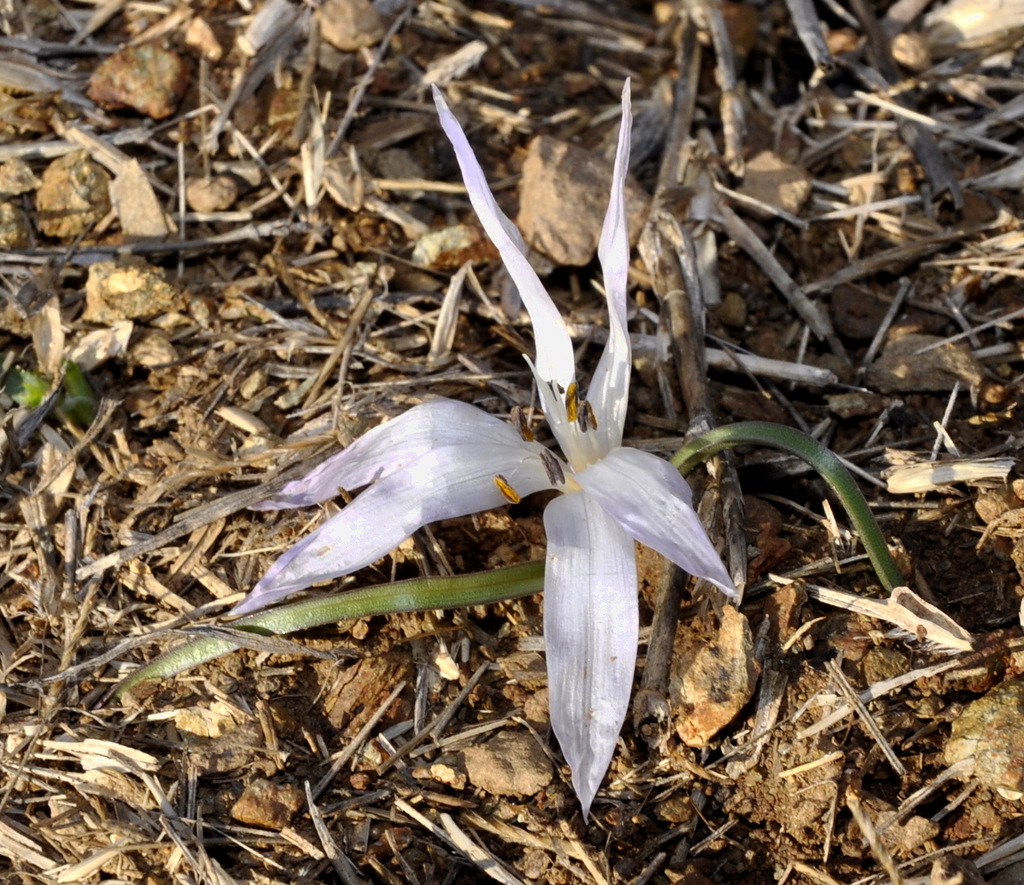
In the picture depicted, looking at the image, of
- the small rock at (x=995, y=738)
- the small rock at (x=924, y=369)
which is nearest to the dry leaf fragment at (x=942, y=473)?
the small rock at (x=924, y=369)

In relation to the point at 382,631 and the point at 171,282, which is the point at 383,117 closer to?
Result: the point at 171,282

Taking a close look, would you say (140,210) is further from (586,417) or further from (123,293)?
(586,417)

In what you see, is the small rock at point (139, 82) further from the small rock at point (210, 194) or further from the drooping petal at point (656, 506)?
the drooping petal at point (656, 506)

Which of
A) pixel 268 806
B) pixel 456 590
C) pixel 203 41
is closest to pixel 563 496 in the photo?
pixel 456 590

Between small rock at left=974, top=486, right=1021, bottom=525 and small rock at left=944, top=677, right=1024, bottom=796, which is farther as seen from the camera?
small rock at left=974, top=486, right=1021, bottom=525

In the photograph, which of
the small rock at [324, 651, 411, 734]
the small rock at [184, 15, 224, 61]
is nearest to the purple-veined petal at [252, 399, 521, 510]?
the small rock at [324, 651, 411, 734]

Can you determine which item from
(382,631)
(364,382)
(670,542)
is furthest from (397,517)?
(364,382)

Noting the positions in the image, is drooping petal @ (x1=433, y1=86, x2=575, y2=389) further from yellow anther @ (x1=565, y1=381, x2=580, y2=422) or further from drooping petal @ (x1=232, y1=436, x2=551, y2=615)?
drooping petal @ (x1=232, y1=436, x2=551, y2=615)
